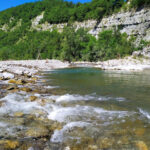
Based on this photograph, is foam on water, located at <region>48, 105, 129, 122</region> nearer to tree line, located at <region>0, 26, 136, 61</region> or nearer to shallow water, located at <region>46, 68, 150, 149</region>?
shallow water, located at <region>46, 68, 150, 149</region>

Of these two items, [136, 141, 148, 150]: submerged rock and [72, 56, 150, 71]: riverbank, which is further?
[72, 56, 150, 71]: riverbank

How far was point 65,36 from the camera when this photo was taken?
2335 inches

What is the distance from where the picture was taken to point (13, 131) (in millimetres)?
3996

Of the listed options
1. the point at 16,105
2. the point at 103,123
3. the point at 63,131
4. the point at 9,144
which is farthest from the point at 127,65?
the point at 9,144

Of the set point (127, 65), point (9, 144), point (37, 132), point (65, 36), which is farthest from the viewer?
point (65, 36)

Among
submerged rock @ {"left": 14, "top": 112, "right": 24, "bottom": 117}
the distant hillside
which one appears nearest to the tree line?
the distant hillside

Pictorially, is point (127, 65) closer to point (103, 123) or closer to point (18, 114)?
point (103, 123)

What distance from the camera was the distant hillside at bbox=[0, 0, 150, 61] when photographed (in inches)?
2074

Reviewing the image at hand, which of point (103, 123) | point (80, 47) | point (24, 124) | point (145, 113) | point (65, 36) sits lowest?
point (145, 113)

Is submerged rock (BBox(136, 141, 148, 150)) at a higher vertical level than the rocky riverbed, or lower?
lower

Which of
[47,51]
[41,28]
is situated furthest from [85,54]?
[41,28]

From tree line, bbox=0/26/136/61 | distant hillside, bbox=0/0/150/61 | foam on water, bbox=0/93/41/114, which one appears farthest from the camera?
distant hillside, bbox=0/0/150/61

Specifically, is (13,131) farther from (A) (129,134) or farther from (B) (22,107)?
(A) (129,134)

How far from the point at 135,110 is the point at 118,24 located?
192ft
